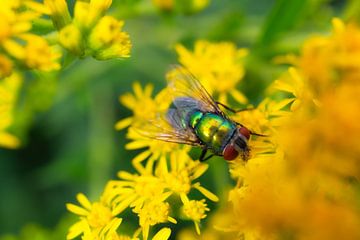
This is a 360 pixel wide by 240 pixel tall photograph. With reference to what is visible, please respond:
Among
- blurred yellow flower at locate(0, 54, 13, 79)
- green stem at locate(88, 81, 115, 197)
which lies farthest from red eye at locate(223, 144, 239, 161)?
green stem at locate(88, 81, 115, 197)

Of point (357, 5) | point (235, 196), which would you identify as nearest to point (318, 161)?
point (235, 196)

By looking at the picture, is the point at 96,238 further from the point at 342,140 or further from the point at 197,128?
the point at 342,140

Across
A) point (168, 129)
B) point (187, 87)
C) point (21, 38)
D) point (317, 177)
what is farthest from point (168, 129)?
point (317, 177)

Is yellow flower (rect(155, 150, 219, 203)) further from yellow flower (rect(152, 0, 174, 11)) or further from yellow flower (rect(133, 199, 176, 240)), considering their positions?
yellow flower (rect(152, 0, 174, 11))

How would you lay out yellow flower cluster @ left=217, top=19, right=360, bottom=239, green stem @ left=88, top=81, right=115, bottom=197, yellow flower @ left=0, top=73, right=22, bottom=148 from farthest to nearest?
green stem @ left=88, top=81, right=115, bottom=197 → yellow flower @ left=0, top=73, right=22, bottom=148 → yellow flower cluster @ left=217, top=19, right=360, bottom=239

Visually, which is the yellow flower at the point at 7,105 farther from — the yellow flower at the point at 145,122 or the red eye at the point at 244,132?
the red eye at the point at 244,132

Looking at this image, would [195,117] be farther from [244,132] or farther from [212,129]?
[244,132]
